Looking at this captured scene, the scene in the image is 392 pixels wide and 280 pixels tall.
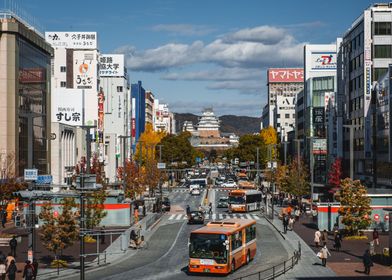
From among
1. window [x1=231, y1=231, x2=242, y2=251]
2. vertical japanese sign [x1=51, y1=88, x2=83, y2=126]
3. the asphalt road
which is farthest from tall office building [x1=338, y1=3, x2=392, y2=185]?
vertical japanese sign [x1=51, y1=88, x2=83, y2=126]

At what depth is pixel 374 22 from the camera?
261 feet

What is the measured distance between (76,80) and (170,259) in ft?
264

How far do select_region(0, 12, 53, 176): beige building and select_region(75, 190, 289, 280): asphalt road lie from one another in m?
19.7

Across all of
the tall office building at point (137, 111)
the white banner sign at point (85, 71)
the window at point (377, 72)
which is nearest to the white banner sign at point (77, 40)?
the white banner sign at point (85, 71)

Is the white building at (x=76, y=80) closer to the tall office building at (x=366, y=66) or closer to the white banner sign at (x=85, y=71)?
the white banner sign at (x=85, y=71)

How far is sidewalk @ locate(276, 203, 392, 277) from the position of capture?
3510 centimetres

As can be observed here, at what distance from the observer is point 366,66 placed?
3150 inches

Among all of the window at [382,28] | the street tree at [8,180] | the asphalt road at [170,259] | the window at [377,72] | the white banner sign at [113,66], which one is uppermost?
the white banner sign at [113,66]

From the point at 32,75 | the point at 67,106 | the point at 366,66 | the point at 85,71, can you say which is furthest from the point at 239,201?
the point at 85,71

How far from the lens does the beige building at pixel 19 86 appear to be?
70.1m

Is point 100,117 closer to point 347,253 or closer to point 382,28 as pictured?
point 382,28

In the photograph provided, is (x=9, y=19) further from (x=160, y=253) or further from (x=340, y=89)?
(x=340, y=89)

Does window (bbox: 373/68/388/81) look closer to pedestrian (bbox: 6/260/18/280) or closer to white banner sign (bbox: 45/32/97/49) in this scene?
white banner sign (bbox: 45/32/97/49)

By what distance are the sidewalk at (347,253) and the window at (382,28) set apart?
2937 cm
